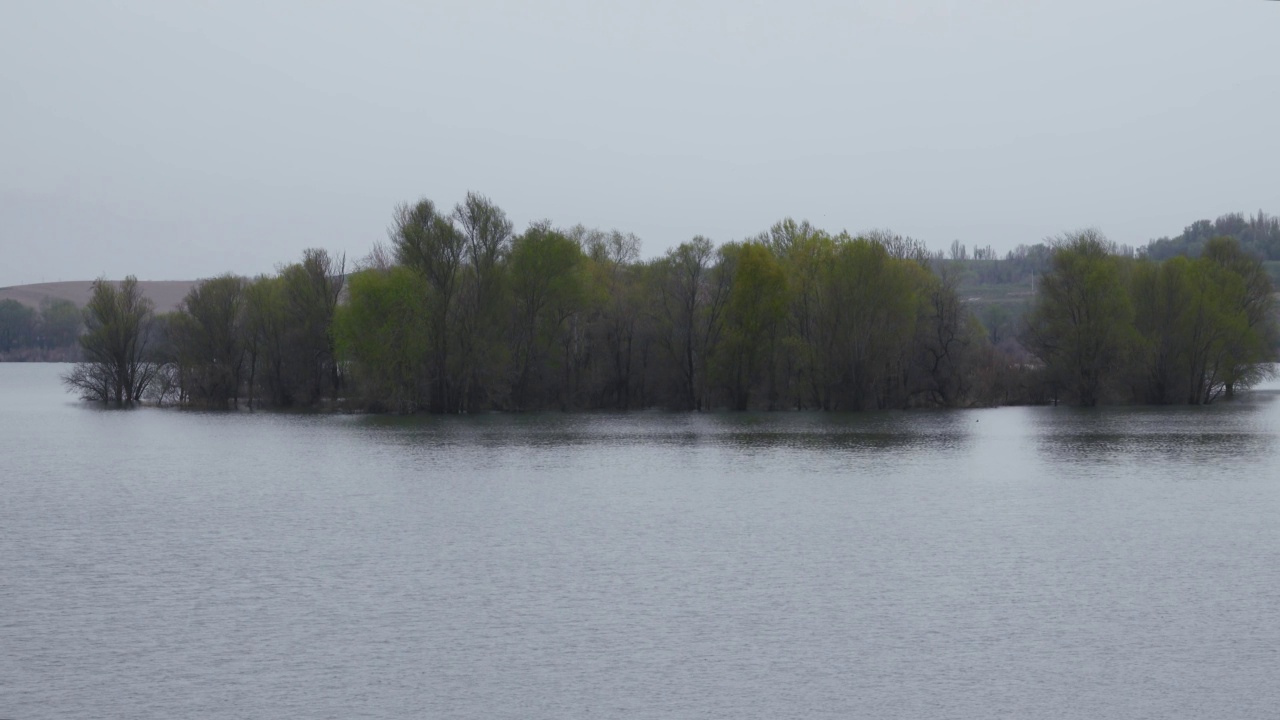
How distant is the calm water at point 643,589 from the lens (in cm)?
1266

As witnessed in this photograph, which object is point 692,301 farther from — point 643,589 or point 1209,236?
point 1209,236

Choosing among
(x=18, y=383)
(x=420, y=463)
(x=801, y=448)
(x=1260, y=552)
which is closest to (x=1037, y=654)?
(x=1260, y=552)

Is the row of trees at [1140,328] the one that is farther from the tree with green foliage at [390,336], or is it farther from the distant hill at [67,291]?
the distant hill at [67,291]

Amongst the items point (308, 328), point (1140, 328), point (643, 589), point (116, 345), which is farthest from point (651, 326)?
point (643, 589)

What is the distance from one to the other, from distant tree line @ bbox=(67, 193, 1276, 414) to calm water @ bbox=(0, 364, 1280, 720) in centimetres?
3028

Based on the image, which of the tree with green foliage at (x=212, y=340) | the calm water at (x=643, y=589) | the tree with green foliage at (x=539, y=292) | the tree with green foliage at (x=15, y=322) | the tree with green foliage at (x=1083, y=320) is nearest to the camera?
the calm water at (x=643, y=589)

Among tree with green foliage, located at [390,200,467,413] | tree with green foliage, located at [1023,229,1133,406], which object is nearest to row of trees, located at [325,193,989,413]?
tree with green foliage, located at [390,200,467,413]

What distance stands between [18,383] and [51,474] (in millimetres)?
96370

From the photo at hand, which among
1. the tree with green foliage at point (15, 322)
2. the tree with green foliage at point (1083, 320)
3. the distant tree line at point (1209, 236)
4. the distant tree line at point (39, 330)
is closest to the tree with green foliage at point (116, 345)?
the tree with green foliage at point (1083, 320)

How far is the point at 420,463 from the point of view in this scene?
1478 inches

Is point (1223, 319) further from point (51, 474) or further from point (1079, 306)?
point (51, 474)

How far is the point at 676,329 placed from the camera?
71.1 metres

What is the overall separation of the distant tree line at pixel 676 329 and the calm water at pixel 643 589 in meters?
30.3

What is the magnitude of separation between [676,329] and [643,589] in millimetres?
53661
